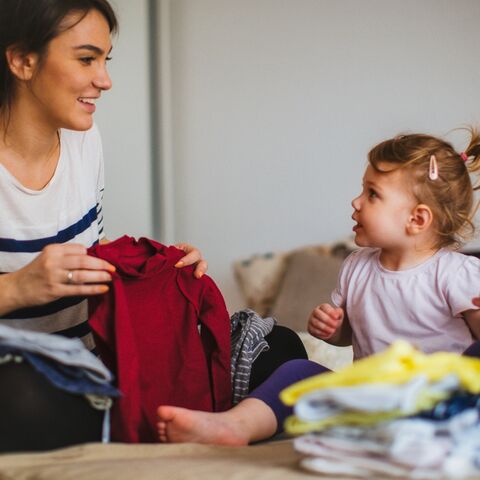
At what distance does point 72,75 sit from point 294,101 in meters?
1.63

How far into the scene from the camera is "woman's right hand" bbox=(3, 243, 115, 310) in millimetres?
1365

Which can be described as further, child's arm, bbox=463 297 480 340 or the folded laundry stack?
child's arm, bbox=463 297 480 340

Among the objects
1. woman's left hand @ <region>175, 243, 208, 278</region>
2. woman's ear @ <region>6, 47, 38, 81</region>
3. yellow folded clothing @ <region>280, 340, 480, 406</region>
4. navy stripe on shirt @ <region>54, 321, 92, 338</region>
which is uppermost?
woman's ear @ <region>6, 47, 38, 81</region>

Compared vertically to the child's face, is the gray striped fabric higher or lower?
lower

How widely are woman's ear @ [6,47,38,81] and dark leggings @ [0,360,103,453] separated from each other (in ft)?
2.25

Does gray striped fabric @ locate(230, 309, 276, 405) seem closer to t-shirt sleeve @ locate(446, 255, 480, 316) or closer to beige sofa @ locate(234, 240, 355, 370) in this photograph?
t-shirt sleeve @ locate(446, 255, 480, 316)

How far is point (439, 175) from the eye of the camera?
5.36 feet

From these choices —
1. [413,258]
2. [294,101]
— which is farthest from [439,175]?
[294,101]

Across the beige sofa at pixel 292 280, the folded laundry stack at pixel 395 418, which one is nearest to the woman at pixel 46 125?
the folded laundry stack at pixel 395 418

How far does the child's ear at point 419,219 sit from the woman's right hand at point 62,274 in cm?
58

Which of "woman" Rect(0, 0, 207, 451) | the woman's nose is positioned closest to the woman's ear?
"woman" Rect(0, 0, 207, 451)

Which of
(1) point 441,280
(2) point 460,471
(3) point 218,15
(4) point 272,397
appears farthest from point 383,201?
(3) point 218,15

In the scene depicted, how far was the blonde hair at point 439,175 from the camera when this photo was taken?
1.63m

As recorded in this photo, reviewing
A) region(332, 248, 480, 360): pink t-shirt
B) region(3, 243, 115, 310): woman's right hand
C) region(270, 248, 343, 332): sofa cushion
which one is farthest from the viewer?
region(270, 248, 343, 332): sofa cushion
